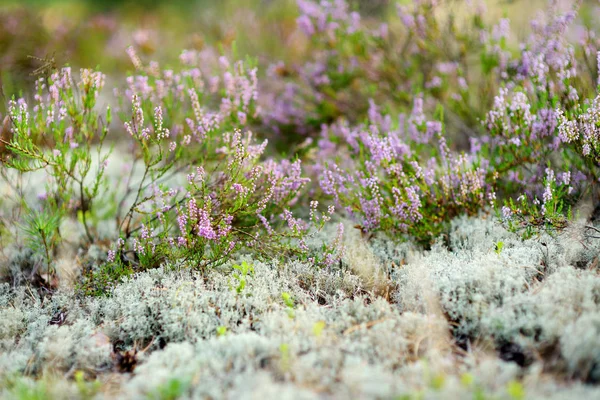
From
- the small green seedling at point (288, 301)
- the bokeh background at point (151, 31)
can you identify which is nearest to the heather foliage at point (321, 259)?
the small green seedling at point (288, 301)

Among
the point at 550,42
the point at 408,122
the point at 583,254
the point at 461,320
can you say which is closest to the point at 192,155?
the point at 408,122

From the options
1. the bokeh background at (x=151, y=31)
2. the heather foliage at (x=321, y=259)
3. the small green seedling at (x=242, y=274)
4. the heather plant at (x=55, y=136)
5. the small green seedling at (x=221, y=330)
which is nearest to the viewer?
the heather foliage at (x=321, y=259)

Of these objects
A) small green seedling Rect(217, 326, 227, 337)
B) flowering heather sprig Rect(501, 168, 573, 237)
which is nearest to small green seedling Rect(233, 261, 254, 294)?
small green seedling Rect(217, 326, 227, 337)

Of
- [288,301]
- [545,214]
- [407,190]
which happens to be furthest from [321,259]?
[545,214]

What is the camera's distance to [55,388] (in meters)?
1.77

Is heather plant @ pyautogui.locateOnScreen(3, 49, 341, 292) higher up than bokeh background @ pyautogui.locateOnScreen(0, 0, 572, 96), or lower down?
lower down

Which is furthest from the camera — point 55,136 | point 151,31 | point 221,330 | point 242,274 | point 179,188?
point 151,31

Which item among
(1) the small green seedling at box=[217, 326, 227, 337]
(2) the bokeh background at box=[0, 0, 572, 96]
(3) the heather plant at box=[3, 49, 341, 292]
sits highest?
(2) the bokeh background at box=[0, 0, 572, 96]

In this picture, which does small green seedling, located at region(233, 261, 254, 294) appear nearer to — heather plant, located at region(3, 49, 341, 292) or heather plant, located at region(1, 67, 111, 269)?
heather plant, located at region(3, 49, 341, 292)

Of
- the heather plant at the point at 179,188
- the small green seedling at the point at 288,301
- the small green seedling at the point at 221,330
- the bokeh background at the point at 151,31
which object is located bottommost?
the small green seedling at the point at 221,330

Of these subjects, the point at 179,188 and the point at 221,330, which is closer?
the point at 221,330

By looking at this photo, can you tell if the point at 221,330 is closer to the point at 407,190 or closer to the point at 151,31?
the point at 407,190

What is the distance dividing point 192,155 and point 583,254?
8.25 ft

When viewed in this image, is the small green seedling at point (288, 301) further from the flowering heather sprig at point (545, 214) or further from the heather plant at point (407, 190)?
the flowering heather sprig at point (545, 214)
